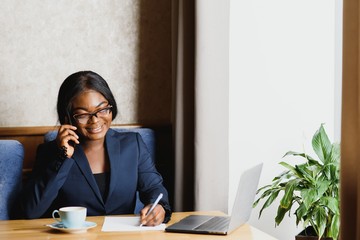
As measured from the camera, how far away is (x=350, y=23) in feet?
4.33

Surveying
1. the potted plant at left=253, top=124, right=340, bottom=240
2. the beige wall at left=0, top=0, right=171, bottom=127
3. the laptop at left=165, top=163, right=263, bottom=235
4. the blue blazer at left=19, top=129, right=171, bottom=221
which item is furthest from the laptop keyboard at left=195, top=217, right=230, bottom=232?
the beige wall at left=0, top=0, right=171, bottom=127

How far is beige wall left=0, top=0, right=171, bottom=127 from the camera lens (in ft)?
9.73

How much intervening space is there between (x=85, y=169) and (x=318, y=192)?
0.89 meters

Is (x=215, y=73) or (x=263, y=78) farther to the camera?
(x=263, y=78)

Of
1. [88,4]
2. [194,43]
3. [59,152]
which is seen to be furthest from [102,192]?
[88,4]

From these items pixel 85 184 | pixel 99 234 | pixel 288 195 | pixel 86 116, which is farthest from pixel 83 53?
pixel 99 234

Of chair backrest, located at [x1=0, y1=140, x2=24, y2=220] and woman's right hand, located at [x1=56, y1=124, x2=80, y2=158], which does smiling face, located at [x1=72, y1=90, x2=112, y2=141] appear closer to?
woman's right hand, located at [x1=56, y1=124, x2=80, y2=158]

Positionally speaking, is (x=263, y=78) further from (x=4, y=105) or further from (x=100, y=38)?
(x=4, y=105)

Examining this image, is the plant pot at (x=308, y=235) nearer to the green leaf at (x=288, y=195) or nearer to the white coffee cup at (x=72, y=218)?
the green leaf at (x=288, y=195)

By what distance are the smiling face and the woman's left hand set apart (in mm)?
426

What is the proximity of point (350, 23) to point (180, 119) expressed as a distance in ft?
5.25

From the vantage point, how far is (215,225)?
201 centimetres

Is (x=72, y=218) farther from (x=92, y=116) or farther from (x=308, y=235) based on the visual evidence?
(x=308, y=235)

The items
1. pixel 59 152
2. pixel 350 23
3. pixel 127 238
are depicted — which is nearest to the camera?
pixel 350 23
